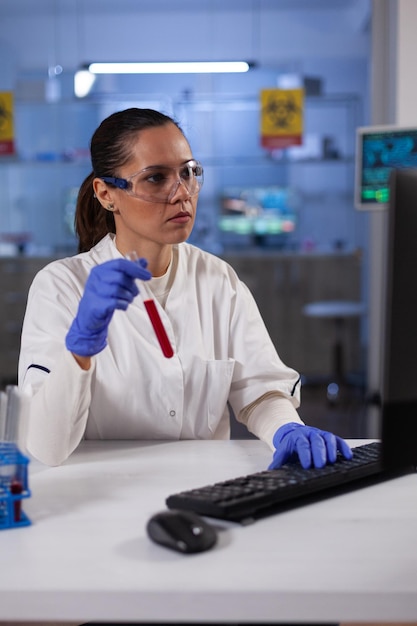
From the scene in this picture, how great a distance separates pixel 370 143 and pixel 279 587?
108 inches

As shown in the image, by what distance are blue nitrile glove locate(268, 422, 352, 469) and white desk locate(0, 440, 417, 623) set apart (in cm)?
10

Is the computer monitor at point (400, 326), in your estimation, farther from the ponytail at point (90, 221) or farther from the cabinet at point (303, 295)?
the cabinet at point (303, 295)

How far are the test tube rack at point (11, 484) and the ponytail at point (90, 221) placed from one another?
3.50 ft

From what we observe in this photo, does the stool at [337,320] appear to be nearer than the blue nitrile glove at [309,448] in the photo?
No

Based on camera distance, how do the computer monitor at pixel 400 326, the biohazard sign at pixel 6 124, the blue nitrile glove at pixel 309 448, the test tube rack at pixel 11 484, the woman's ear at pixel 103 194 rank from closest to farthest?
1. the computer monitor at pixel 400 326
2. the test tube rack at pixel 11 484
3. the blue nitrile glove at pixel 309 448
4. the woman's ear at pixel 103 194
5. the biohazard sign at pixel 6 124

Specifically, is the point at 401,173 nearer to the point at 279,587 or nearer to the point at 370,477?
the point at 279,587

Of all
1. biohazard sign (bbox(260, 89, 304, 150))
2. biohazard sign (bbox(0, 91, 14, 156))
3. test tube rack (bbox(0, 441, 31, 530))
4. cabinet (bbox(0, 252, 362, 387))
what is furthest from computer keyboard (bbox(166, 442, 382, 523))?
biohazard sign (bbox(0, 91, 14, 156))

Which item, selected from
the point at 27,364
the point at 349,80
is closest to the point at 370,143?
the point at 27,364

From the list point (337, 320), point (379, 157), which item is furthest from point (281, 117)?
point (379, 157)

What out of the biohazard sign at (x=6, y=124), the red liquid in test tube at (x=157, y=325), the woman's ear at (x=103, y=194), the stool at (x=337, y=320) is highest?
the biohazard sign at (x=6, y=124)

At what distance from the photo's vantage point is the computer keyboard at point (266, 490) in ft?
3.63

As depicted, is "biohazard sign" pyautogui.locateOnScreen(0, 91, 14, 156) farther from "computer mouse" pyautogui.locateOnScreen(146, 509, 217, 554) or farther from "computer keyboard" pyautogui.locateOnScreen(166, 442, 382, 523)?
"computer mouse" pyautogui.locateOnScreen(146, 509, 217, 554)

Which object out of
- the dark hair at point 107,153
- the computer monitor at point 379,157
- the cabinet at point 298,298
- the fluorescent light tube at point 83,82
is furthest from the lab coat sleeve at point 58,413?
the fluorescent light tube at point 83,82

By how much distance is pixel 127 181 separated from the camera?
A: 1.81 m
